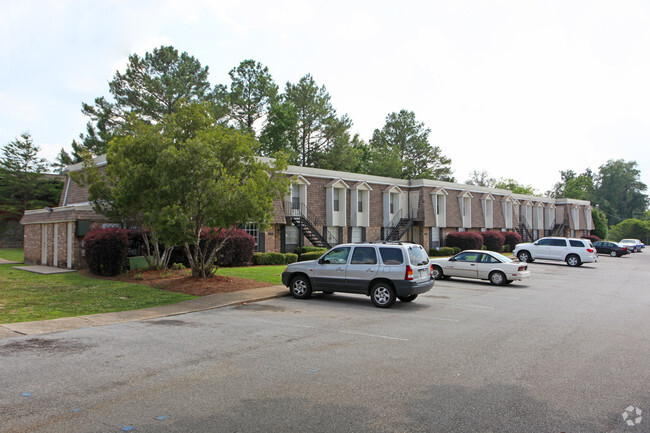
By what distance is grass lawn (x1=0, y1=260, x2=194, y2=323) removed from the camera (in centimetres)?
1150

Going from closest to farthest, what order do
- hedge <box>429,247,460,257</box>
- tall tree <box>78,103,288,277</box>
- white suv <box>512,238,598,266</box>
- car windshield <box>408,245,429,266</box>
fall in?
car windshield <box>408,245,429,266</box>, tall tree <box>78,103,288,277</box>, white suv <box>512,238,598,266</box>, hedge <box>429,247,460,257</box>

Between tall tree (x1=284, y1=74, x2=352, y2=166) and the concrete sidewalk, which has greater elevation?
tall tree (x1=284, y1=74, x2=352, y2=166)

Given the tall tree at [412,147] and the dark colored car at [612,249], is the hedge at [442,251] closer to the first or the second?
the dark colored car at [612,249]

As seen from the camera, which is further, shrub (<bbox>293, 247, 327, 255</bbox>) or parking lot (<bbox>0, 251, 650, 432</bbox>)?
shrub (<bbox>293, 247, 327, 255</bbox>)

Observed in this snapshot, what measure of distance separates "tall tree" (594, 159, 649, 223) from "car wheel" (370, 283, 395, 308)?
125 metres

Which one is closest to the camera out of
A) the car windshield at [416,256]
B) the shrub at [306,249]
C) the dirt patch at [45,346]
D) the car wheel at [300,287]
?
the dirt patch at [45,346]

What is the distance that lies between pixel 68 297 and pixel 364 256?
8839mm

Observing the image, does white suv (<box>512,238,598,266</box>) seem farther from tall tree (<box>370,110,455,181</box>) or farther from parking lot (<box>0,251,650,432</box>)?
tall tree (<box>370,110,455,181</box>)

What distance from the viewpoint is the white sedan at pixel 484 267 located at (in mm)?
18891

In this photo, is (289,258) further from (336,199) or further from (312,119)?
(312,119)

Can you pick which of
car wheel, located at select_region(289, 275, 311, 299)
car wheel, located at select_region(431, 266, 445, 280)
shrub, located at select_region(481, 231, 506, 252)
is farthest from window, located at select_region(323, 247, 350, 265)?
shrub, located at select_region(481, 231, 506, 252)

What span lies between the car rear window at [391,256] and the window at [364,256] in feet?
0.78

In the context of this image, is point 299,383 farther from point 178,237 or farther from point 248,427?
point 178,237

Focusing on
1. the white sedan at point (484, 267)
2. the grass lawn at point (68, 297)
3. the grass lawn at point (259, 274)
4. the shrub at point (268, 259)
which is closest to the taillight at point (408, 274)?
the grass lawn at point (259, 274)
